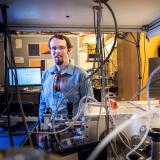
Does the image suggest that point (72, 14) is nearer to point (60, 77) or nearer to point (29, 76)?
point (60, 77)

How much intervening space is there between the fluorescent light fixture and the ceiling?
0.04 m

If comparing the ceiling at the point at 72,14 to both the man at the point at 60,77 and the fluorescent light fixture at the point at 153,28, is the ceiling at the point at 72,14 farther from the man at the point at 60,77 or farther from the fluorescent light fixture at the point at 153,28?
the man at the point at 60,77

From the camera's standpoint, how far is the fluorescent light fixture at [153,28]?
46.5 inches

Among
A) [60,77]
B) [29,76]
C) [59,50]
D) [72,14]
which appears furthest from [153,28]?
[29,76]

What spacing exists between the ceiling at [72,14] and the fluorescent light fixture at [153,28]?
4 centimetres

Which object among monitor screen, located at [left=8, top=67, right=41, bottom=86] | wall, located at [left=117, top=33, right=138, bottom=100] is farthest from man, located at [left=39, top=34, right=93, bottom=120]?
monitor screen, located at [left=8, top=67, right=41, bottom=86]

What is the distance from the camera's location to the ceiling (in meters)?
0.87

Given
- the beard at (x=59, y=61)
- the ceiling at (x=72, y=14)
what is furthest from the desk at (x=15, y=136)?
the beard at (x=59, y=61)

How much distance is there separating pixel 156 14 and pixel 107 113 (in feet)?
1.85

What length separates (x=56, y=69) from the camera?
89.7 inches

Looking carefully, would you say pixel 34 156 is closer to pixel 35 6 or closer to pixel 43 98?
pixel 35 6

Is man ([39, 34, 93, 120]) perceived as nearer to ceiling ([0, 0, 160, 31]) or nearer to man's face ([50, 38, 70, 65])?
man's face ([50, 38, 70, 65])

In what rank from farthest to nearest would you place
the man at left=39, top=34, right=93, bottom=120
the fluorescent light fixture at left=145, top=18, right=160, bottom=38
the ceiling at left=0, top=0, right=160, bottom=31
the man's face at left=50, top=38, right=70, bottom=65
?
1. the man's face at left=50, top=38, right=70, bottom=65
2. the man at left=39, top=34, right=93, bottom=120
3. the fluorescent light fixture at left=145, top=18, right=160, bottom=38
4. the ceiling at left=0, top=0, right=160, bottom=31

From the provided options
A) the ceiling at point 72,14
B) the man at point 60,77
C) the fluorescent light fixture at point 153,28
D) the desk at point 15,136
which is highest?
the ceiling at point 72,14
